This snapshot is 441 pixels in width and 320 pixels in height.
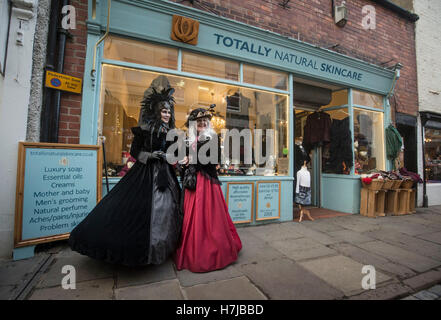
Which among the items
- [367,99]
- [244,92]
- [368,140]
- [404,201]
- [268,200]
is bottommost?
[404,201]

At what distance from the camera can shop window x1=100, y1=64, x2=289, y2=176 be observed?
370 centimetres

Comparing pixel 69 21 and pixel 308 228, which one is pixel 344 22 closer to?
pixel 308 228

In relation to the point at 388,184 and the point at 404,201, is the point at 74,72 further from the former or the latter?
the point at 404,201

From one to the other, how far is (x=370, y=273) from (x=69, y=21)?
5.72 m

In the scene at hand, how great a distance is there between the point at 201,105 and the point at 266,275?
3.48m

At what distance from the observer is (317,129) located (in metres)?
6.13

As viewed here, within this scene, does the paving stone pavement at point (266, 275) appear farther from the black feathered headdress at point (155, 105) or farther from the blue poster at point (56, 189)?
the black feathered headdress at point (155, 105)

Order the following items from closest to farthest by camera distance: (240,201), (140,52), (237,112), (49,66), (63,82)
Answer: (49,66) → (63,82) → (140,52) → (240,201) → (237,112)

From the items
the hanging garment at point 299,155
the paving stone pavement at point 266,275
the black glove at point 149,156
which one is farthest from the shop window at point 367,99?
the black glove at point 149,156

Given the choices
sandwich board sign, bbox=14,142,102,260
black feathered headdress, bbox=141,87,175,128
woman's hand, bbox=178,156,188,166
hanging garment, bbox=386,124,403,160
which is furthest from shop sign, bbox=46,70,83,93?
hanging garment, bbox=386,124,403,160

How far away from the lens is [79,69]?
3.37 meters

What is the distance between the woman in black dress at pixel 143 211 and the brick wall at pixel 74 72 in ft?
4.71

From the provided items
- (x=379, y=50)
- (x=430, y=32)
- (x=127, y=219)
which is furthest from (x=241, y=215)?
(x=430, y=32)

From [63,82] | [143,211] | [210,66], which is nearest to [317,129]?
[210,66]
